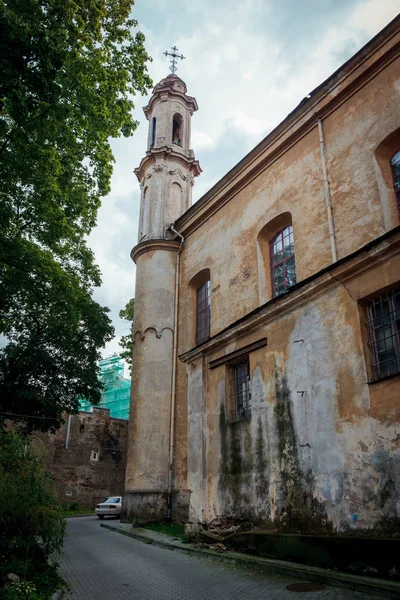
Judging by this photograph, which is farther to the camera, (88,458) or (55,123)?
(88,458)

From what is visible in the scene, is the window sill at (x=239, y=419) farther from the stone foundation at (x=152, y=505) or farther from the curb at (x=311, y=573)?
the stone foundation at (x=152, y=505)

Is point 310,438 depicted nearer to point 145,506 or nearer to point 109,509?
point 145,506

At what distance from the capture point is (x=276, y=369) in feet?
32.8

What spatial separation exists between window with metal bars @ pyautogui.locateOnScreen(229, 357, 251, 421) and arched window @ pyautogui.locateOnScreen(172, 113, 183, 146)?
13.6 metres

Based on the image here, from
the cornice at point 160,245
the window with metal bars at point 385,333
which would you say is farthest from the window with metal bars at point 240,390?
the cornice at point 160,245

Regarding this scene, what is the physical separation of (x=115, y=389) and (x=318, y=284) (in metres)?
48.3

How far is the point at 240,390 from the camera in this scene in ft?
39.3

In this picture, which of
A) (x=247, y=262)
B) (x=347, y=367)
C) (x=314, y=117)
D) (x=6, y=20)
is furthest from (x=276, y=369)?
(x=6, y=20)

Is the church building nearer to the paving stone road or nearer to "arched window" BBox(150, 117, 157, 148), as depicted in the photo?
the paving stone road

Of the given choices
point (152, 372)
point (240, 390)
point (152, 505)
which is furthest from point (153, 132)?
point (152, 505)

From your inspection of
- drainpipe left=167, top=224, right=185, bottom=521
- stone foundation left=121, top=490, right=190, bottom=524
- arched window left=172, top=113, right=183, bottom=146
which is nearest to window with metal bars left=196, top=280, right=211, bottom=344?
drainpipe left=167, top=224, right=185, bottom=521

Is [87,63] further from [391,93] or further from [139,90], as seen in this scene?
[391,93]

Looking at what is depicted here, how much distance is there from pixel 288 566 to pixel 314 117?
10342mm

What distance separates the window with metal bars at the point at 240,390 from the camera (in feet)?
37.9
